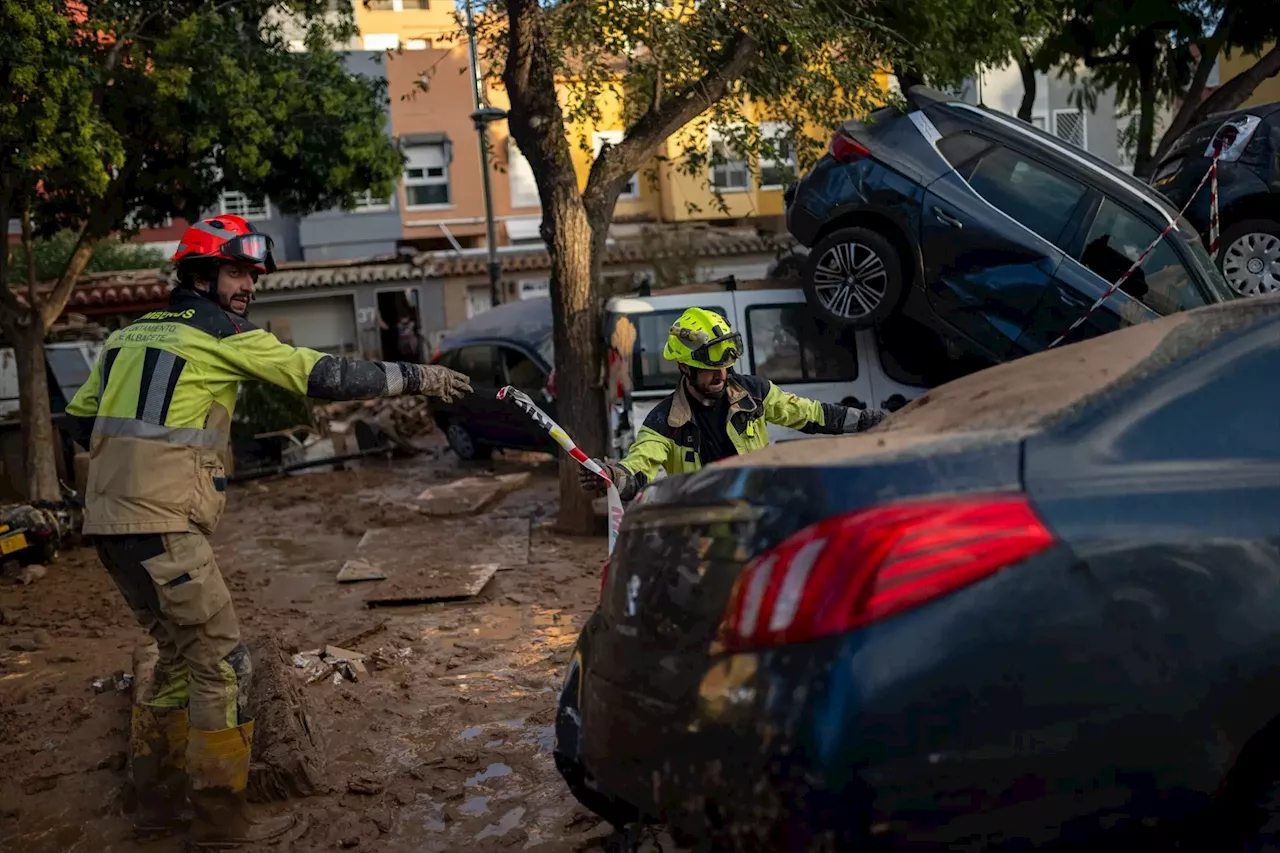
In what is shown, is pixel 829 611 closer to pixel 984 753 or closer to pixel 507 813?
pixel 984 753

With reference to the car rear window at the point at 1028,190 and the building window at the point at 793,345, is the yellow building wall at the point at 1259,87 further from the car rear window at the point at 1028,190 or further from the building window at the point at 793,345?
the building window at the point at 793,345

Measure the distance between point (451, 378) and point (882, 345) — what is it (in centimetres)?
511

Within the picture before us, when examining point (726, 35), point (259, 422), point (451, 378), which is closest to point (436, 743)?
point (451, 378)

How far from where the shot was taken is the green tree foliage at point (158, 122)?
9.25 m

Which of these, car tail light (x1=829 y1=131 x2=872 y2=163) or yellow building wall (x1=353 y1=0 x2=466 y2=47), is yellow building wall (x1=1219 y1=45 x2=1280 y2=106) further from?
yellow building wall (x1=353 y1=0 x2=466 y2=47)

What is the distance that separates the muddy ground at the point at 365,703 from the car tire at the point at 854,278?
2487 millimetres

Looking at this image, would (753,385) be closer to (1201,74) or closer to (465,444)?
(465,444)

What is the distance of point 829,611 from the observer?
7.14ft

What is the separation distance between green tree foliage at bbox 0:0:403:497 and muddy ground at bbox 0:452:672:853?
3178 mm

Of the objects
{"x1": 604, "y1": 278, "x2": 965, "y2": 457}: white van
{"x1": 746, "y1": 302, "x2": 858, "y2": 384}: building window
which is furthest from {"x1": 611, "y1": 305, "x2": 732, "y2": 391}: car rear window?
{"x1": 746, "y1": 302, "x2": 858, "y2": 384}: building window

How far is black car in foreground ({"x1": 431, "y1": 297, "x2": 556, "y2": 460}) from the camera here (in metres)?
13.2

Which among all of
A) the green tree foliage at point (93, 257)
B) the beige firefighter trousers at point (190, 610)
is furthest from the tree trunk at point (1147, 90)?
the green tree foliage at point (93, 257)

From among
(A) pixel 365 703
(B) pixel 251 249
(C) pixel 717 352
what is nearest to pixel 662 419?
(C) pixel 717 352

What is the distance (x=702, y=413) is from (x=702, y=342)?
0.33 meters
